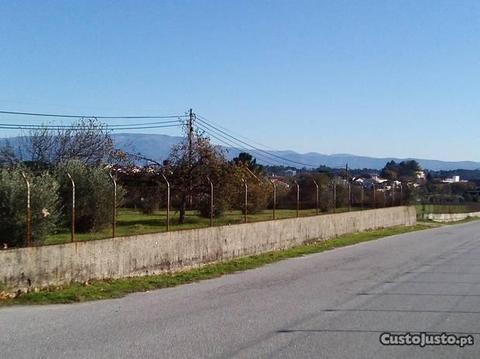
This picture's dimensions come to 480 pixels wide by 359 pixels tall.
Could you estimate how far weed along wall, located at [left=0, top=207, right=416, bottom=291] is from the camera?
12555 millimetres

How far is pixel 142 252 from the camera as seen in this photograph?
15.9 meters

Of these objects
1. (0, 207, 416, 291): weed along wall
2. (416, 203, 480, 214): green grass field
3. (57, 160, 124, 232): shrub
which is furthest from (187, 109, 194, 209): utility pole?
(416, 203, 480, 214): green grass field

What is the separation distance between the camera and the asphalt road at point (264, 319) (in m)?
7.80

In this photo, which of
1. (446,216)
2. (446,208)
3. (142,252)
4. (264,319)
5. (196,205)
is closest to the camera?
(264,319)

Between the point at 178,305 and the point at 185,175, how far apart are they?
1943cm

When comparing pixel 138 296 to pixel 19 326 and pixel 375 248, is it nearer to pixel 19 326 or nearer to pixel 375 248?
pixel 19 326

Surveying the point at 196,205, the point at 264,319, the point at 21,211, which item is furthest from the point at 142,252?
the point at 196,205

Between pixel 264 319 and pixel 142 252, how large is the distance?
21.7ft

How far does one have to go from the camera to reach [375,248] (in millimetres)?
24422

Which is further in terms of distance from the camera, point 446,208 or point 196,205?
point 446,208

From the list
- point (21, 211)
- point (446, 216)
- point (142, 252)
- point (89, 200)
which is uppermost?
point (89, 200)

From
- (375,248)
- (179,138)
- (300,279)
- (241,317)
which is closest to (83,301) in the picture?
(241,317)

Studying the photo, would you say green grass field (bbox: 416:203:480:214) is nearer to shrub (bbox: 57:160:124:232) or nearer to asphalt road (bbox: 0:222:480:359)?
shrub (bbox: 57:160:124:232)

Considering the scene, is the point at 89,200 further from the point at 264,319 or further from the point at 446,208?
the point at 446,208
